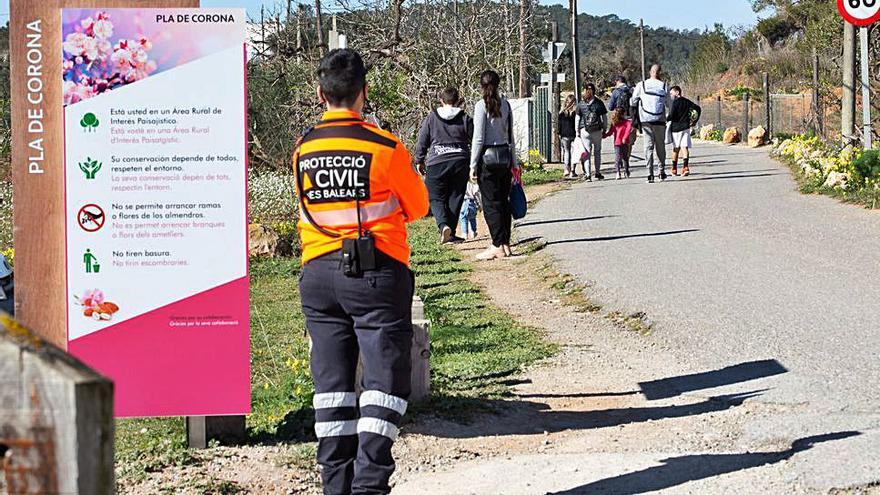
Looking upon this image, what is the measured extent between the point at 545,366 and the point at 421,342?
1.62m

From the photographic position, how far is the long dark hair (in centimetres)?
1182

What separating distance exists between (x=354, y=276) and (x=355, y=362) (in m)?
0.40

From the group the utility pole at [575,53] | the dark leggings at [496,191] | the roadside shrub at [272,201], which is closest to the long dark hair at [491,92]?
the dark leggings at [496,191]

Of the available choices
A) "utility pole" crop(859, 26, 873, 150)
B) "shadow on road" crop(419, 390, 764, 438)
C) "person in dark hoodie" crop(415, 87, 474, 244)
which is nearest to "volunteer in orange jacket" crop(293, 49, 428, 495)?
"shadow on road" crop(419, 390, 764, 438)

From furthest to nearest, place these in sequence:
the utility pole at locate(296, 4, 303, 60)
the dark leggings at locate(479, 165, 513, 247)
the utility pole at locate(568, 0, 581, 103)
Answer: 1. the utility pole at locate(568, 0, 581, 103)
2. the utility pole at locate(296, 4, 303, 60)
3. the dark leggings at locate(479, 165, 513, 247)

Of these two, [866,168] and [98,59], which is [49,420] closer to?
[98,59]

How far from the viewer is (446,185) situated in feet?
43.7

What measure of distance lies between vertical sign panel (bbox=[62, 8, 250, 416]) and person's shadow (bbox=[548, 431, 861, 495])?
1778 millimetres

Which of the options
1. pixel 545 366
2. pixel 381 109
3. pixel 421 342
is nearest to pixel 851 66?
pixel 381 109

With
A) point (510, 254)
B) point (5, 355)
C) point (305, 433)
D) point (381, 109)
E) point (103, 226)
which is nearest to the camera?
point (5, 355)

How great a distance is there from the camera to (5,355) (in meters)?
1.67

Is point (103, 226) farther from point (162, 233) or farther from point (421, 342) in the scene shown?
point (421, 342)

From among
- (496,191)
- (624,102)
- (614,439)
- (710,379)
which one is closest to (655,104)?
(624,102)

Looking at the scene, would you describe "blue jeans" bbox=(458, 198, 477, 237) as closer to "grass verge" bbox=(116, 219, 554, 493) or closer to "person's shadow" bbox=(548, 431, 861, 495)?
"grass verge" bbox=(116, 219, 554, 493)
